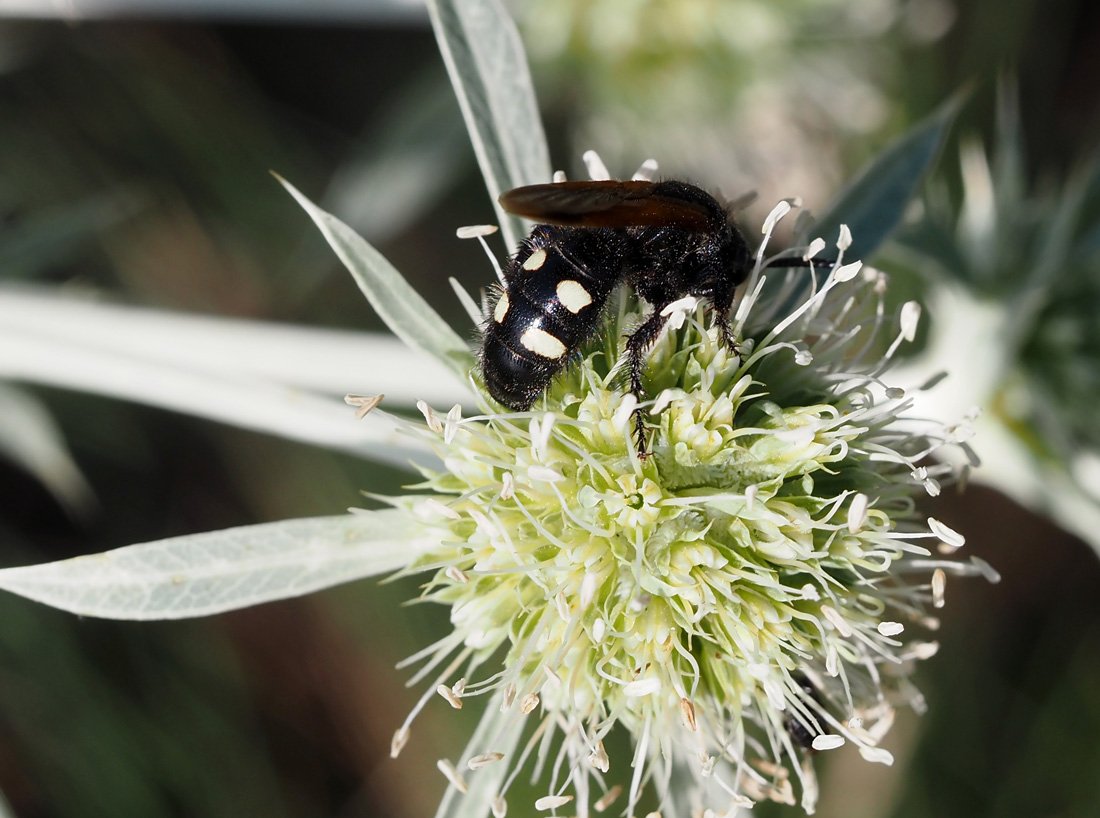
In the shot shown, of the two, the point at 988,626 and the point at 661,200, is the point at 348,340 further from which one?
the point at 988,626

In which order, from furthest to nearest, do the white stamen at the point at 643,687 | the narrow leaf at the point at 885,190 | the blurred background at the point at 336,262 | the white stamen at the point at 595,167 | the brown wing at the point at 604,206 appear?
the blurred background at the point at 336,262
the narrow leaf at the point at 885,190
the white stamen at the point at 595,167
the white stamen at the point at 643,687
the brown wing at the point at 604,206

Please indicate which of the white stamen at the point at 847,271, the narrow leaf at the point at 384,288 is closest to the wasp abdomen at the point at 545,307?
the narrow leaf at the point at 384,288

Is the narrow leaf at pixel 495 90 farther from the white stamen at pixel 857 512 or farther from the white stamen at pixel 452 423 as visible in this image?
the white stamen at pixel 857 512

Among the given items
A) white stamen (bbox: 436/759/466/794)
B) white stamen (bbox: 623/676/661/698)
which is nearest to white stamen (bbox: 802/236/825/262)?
white stamen (bbox: 623/676/661/698)

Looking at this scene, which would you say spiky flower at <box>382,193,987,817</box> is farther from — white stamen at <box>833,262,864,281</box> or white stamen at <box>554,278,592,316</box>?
white stamen at <box>554,278,592,316</box>

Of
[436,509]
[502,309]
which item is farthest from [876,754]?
[502,309]


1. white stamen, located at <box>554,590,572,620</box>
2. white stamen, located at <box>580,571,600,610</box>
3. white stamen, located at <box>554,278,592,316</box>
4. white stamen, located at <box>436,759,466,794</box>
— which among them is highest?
white stamen, located at <box>554,278,592,316</box>
